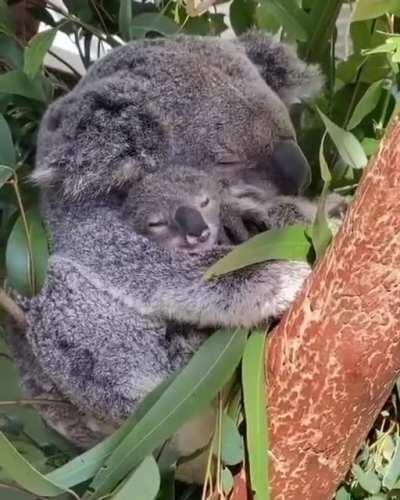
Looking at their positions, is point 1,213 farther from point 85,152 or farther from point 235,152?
point 235,152

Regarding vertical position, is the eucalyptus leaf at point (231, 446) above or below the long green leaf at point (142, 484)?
above

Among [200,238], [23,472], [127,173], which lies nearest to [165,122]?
[127,173]

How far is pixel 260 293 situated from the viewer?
1.19 metres

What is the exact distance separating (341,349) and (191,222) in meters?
0.30

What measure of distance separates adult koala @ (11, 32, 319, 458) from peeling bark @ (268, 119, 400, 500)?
0.10 meters

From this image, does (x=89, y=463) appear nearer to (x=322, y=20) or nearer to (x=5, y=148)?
(x=5, y=148)

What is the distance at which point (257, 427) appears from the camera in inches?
44.0

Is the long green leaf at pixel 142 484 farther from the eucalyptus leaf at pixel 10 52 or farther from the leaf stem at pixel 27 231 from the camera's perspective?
the eucalyptus leaf at pixel 10 52

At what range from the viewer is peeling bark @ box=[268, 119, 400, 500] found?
1.03m

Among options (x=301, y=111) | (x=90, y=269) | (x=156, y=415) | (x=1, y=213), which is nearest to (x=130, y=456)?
(x=156, y=415)

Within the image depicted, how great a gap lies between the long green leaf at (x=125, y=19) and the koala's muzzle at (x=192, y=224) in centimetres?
53

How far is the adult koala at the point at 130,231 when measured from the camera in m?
1.25

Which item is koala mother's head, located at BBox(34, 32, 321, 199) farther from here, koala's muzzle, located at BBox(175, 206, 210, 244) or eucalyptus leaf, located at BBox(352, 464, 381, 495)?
eucalyptus leaf, located at BBox(352, 464, 381, 495)

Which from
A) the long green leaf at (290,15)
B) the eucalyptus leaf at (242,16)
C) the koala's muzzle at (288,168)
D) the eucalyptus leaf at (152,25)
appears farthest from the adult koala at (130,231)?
the eucalyptus leaf at (242,16)
